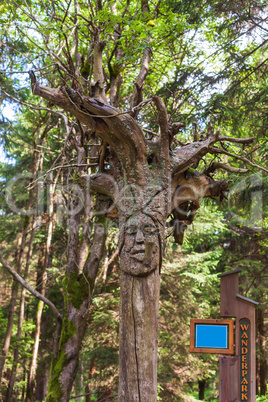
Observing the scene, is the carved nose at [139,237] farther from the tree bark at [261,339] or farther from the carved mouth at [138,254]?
the tree bark at [261,339]

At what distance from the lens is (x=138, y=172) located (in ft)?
10.2

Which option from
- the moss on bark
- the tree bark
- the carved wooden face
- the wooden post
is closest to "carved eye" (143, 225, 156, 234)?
the carved wooden face

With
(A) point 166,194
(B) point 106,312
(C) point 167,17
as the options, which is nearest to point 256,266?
(B) point 106,312

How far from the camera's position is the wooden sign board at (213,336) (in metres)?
4.38

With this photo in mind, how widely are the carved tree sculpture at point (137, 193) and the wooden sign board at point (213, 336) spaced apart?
→ 1.86 m

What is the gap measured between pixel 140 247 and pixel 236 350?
A: 257cm

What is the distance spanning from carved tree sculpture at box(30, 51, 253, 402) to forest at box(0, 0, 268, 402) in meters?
0.01

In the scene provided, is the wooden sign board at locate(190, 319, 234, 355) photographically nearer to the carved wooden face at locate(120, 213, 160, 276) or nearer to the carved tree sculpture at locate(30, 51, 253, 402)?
the carved tree sculpture at locate(30, 51, 253, 402)

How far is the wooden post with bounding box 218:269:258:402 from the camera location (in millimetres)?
4305

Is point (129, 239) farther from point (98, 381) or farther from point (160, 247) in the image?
point (98, 381)

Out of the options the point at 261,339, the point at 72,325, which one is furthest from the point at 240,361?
the point at 261,339

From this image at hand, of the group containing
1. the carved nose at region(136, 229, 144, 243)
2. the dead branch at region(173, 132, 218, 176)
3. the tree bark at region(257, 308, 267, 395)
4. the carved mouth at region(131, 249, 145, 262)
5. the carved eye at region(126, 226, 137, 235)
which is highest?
the dead branch at region(173, 132, 218, 176)

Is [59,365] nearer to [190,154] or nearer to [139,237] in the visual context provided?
[139,237]

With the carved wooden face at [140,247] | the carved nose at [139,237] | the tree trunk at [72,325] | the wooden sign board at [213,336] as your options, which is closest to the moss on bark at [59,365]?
the tree trunk at [72,325]
